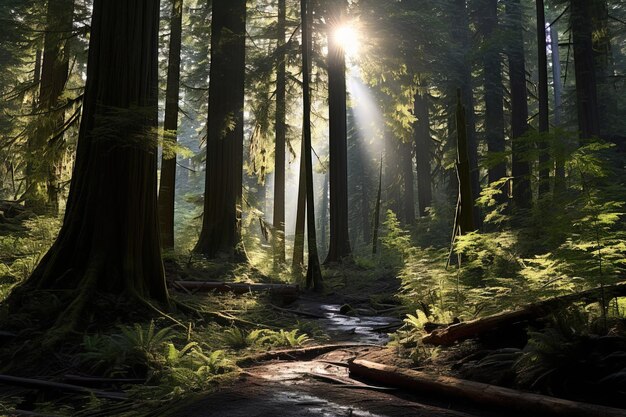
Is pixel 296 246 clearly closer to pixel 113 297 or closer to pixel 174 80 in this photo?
pixel 174 80

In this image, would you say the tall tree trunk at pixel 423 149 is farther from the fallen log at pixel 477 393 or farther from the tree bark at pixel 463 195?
the fallen log at pixel 477 393

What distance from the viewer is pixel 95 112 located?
688 cm

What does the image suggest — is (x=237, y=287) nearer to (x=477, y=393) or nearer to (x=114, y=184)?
(x=114, y=184)

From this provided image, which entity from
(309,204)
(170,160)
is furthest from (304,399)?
(170,160)

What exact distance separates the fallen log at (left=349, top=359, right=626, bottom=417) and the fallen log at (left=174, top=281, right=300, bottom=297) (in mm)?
5600

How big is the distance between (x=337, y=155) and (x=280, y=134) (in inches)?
160

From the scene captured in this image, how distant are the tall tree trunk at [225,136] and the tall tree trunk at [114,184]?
6.05m

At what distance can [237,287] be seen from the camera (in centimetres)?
1066

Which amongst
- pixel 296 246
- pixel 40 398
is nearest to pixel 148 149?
pixel 40 398

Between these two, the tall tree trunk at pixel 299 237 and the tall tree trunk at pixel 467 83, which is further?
the tall tree trunk at pixel 467 83

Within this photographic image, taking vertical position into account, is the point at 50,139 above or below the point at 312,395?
above

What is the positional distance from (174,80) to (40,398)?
12052 millimetres

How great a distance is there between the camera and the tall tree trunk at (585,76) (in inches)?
501

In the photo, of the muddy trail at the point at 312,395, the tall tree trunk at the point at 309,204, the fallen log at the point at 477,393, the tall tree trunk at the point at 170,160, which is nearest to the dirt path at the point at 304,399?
the muddy trail at the point at 312,395
